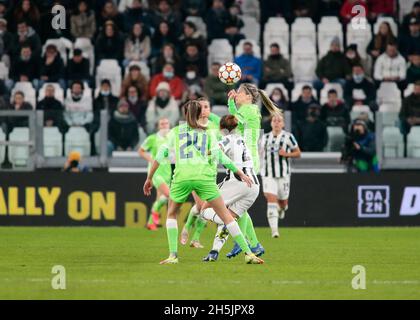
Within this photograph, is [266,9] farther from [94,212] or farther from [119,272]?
[119,272]

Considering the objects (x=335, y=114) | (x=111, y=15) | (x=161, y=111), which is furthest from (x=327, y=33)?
(x=161, y=111)

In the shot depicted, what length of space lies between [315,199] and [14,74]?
24.4 feet

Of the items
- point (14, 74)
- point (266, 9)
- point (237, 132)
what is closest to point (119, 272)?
point (237, 132)

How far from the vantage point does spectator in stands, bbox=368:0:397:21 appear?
2645 centimetres

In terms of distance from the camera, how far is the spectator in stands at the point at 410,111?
71.9ft

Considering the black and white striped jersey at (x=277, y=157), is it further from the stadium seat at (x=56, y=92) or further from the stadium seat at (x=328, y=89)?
the stadium seat at (x=56, y=92)

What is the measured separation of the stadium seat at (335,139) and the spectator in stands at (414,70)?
3446 millimetres

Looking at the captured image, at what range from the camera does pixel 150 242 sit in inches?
683

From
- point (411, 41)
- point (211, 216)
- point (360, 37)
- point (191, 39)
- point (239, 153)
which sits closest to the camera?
point (239, 153)

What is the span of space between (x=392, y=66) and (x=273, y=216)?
284 inches

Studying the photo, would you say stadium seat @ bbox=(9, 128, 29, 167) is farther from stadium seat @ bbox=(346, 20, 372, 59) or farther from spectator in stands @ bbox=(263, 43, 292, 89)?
stadium seat @ bbox=(346, 20, 372, 59)

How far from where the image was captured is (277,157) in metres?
19.8

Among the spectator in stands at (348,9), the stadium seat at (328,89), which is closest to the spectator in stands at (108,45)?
the stadium seat at (328,89)

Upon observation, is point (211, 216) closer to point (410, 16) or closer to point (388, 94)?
point (388, 94)
